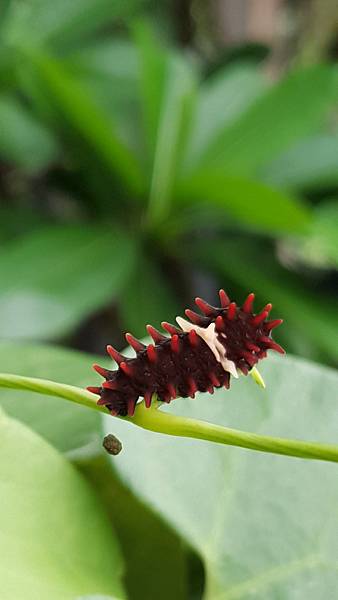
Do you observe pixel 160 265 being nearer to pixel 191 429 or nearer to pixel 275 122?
pixel 275 122

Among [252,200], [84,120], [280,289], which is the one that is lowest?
[280,289]

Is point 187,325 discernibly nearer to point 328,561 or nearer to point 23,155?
point 328,561

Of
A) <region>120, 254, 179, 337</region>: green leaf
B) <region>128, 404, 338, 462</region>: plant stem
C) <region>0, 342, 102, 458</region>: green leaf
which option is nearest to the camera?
<region>128, 404, 338, 462</region>: plant stem

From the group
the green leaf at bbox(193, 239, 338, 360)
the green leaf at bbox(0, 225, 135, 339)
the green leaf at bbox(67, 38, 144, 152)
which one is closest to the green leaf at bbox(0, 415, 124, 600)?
the green leaf at bbox(0, 225, 135, 339)

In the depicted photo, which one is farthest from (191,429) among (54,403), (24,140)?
(24,140)

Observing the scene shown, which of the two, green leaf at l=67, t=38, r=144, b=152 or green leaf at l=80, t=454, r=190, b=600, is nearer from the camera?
green leaf at l=80, t=454, r=190, b=600

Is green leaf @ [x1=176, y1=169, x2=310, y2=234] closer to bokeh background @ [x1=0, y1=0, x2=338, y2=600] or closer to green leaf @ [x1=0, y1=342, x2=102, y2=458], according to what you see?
bokeh background @ [x1=0, y1=0, x2=338, y2=600]
